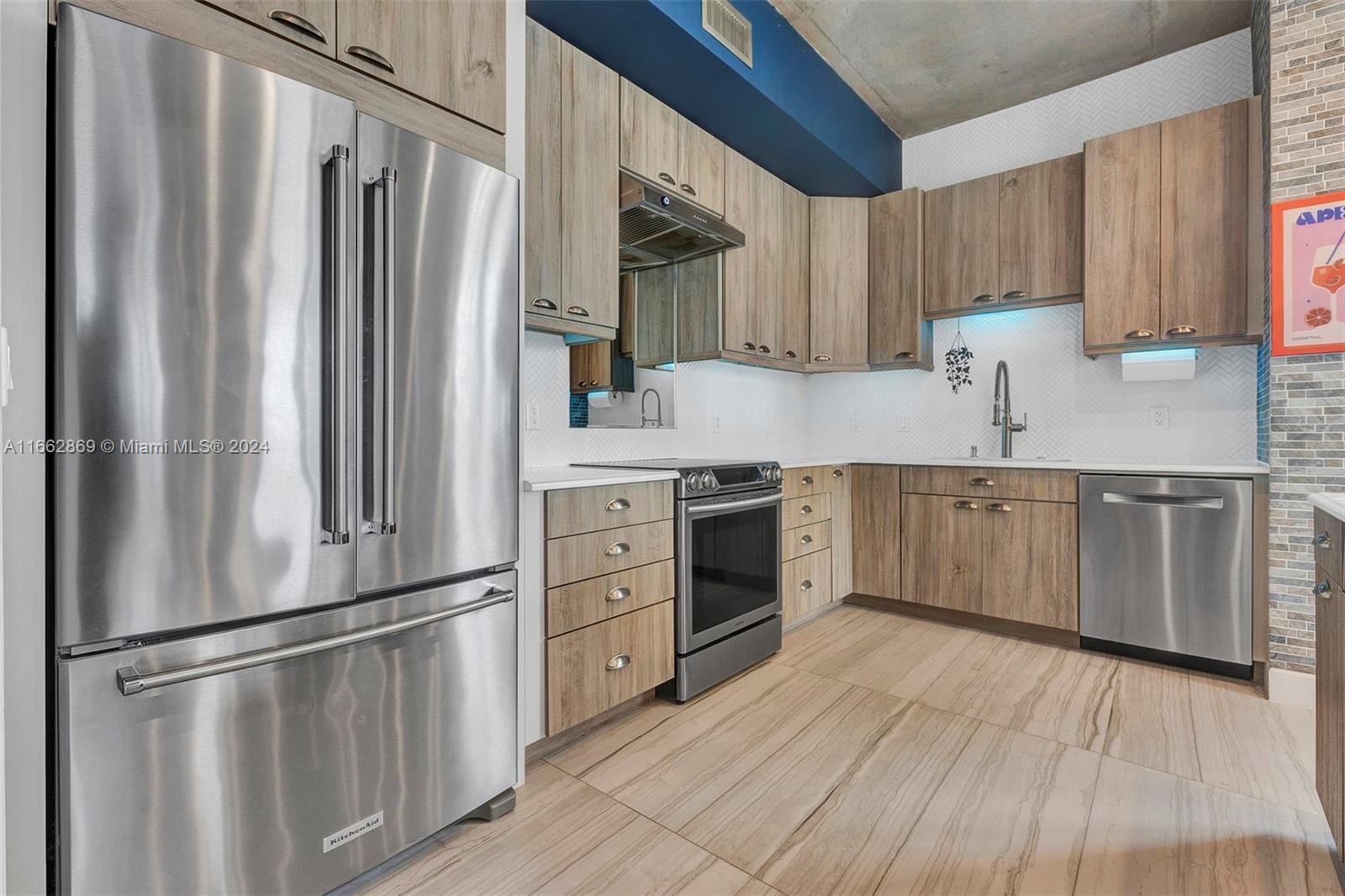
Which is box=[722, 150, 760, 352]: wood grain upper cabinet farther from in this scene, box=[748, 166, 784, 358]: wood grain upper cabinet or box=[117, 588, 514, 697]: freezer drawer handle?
box=[117, 588, 514, 697]: freezer drawer handle

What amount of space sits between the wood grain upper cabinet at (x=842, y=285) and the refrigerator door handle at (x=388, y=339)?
293cm

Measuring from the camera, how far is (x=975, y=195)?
143 inches

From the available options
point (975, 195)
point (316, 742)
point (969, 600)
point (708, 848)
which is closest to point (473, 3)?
point (316, 742)

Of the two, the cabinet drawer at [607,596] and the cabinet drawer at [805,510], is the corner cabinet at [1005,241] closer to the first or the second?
the cabinet drawer at [805,510]

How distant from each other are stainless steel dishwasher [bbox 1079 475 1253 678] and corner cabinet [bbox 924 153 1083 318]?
112cm

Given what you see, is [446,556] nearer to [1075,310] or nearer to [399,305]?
[399,305]

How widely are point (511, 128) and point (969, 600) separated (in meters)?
3.07

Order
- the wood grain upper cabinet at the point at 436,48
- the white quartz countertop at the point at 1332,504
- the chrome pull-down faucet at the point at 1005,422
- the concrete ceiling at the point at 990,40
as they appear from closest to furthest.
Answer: the white quartz countertop at the point at 1332,504
the wood grain upper cabinet at the point at 436,48
the concrete ceiling at the point at 990,40
the chrome pull-down faucet at the point at 1005,422

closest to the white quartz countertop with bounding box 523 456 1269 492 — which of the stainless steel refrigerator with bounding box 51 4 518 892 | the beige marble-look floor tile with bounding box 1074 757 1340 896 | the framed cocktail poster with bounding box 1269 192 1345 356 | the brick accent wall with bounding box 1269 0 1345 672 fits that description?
the brick accent wall with bounding box 1269 0 1345 672

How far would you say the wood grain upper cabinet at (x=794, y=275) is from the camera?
3723mm

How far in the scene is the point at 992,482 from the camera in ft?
10.7

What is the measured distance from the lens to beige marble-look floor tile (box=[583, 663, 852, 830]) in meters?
1.87

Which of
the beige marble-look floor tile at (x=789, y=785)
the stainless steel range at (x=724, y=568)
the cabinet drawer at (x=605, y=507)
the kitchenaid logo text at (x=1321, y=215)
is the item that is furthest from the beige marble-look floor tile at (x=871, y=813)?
the kitchenaid logo text at (x=1321, y=215)

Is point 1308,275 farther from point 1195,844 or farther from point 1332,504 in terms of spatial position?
point 1195,844
